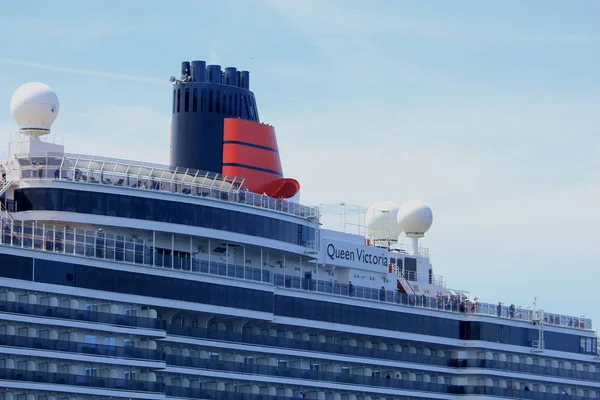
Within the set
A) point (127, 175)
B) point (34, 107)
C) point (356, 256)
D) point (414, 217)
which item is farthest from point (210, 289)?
point (414, 217)

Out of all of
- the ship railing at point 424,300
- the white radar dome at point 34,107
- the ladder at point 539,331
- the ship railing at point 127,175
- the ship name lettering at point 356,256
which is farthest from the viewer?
the ladder at point 539,331

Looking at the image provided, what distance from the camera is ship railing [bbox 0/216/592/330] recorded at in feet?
271

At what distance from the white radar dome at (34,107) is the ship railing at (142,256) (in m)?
7.87

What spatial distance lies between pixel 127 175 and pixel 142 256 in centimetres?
562

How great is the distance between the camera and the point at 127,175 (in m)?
89.9

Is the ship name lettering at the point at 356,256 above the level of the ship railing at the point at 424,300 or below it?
above

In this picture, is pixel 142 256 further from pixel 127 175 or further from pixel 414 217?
pixel 414 217

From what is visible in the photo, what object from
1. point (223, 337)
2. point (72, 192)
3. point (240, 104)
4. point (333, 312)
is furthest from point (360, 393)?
point (72, 192)

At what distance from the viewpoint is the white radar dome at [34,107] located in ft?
301

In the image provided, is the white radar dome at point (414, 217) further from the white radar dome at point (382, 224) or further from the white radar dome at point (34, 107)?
the white radar dome at point (34, 107)

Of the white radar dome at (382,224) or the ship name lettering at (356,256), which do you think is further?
the white radar dome at (382,224)

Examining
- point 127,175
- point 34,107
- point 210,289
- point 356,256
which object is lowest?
point 210,289

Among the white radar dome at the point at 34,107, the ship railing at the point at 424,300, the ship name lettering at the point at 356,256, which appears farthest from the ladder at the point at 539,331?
the white radar dome at the point at 34,107

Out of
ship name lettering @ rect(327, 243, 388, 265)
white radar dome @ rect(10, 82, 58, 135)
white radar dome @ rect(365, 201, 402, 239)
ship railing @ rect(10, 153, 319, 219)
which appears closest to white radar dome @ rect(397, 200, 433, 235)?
white radar dome @ rect(365, 201, 402, 239)
